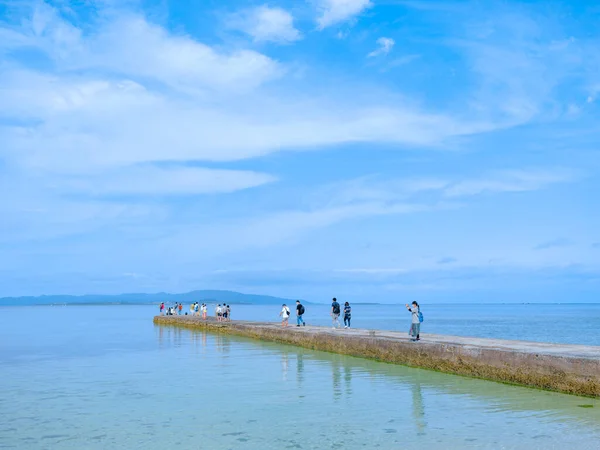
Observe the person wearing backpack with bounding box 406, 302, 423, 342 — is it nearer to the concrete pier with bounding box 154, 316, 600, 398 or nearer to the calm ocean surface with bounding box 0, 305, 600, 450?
the concrete pier with bounding box 154, 316, 600, 398

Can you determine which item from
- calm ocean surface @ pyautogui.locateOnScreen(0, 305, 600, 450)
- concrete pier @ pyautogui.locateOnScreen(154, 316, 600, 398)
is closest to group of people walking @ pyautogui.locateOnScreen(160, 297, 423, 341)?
concrete pier @ pyautogui.locateOnScreen(154, 316, 600, 398)

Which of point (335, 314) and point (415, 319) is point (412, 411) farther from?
point (335, 314)

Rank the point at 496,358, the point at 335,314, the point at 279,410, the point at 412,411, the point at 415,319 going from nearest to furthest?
1. the point at 412,411
2. the point at 279,410
3. the point at 496,358
4. the point at 415,319
5. the point at 335,314

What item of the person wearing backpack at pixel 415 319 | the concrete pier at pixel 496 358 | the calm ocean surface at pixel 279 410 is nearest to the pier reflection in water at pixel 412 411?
the calm ocean surface at pixel 279 410

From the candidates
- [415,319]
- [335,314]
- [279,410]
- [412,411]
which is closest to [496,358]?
[412,411]

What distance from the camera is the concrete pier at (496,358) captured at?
47.8ft

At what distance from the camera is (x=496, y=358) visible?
17250mm

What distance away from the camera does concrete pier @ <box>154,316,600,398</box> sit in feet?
47.8

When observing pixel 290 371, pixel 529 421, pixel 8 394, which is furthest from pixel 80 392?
pixel 529 421

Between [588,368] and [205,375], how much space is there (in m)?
11.3

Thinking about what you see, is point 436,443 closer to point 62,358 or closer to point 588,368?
point 588,368

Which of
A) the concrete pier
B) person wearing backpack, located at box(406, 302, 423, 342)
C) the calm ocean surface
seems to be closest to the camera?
the calm ocean surface

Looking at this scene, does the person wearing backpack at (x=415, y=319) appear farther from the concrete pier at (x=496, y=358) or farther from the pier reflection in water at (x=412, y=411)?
the pier reflection in water at (x=412, y=411)

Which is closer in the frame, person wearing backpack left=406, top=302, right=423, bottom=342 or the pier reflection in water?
the pier reflection in water
